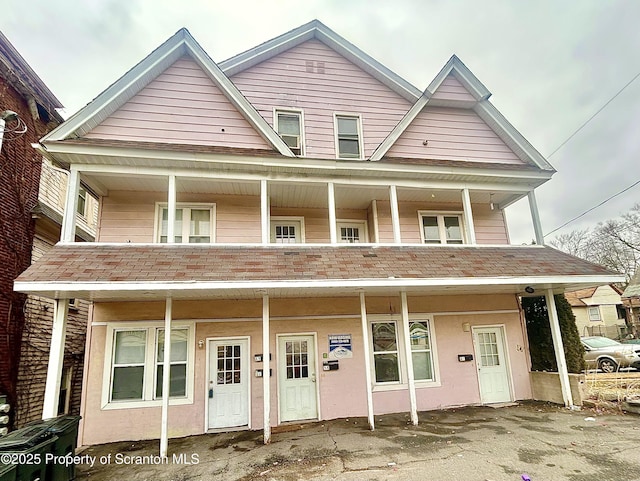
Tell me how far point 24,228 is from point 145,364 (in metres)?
5.06

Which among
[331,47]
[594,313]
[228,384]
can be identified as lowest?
[228,384]

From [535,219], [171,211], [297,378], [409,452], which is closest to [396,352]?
[297,378]

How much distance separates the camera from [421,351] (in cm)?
868

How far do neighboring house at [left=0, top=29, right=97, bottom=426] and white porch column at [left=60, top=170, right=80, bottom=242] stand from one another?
2.82 feet

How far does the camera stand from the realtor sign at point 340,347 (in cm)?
811

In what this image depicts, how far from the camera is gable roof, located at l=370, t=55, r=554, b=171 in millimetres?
9398

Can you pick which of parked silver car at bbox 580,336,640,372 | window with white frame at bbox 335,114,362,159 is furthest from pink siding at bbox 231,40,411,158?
parked silver car at bbox 580,336,640,372

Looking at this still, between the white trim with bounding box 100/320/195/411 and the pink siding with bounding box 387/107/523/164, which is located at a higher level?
the pink siding with bounding box 387/107/523/164

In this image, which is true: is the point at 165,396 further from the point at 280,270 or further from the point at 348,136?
the point at 348,136

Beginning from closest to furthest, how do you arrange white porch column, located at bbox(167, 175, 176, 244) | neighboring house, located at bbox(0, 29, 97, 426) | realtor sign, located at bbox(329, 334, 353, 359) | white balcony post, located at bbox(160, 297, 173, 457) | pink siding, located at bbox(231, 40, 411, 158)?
white balcony post, located at bbox(160, 297, 173, 457) → white porch column, located at bbox(167, 175, 176, 244) → neighboring house, located at bbox(0, 29, 97, 426) → realtor sign, located at bbox(329, 334, 353, 359) → pink siding, located at bbox(231, 40, 411, 158)

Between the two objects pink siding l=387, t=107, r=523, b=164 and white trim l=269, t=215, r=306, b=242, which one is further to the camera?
pink siding l=387, t=107, r=523, b=164

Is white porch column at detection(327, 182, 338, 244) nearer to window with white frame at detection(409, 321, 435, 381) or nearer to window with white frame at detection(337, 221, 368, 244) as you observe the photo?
window with white frame at detection(337, 221, 368, 244)

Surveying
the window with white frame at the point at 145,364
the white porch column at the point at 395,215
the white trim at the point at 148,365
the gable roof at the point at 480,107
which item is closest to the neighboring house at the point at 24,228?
the white trim at the point at 148,365

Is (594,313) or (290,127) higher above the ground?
(290,127)
